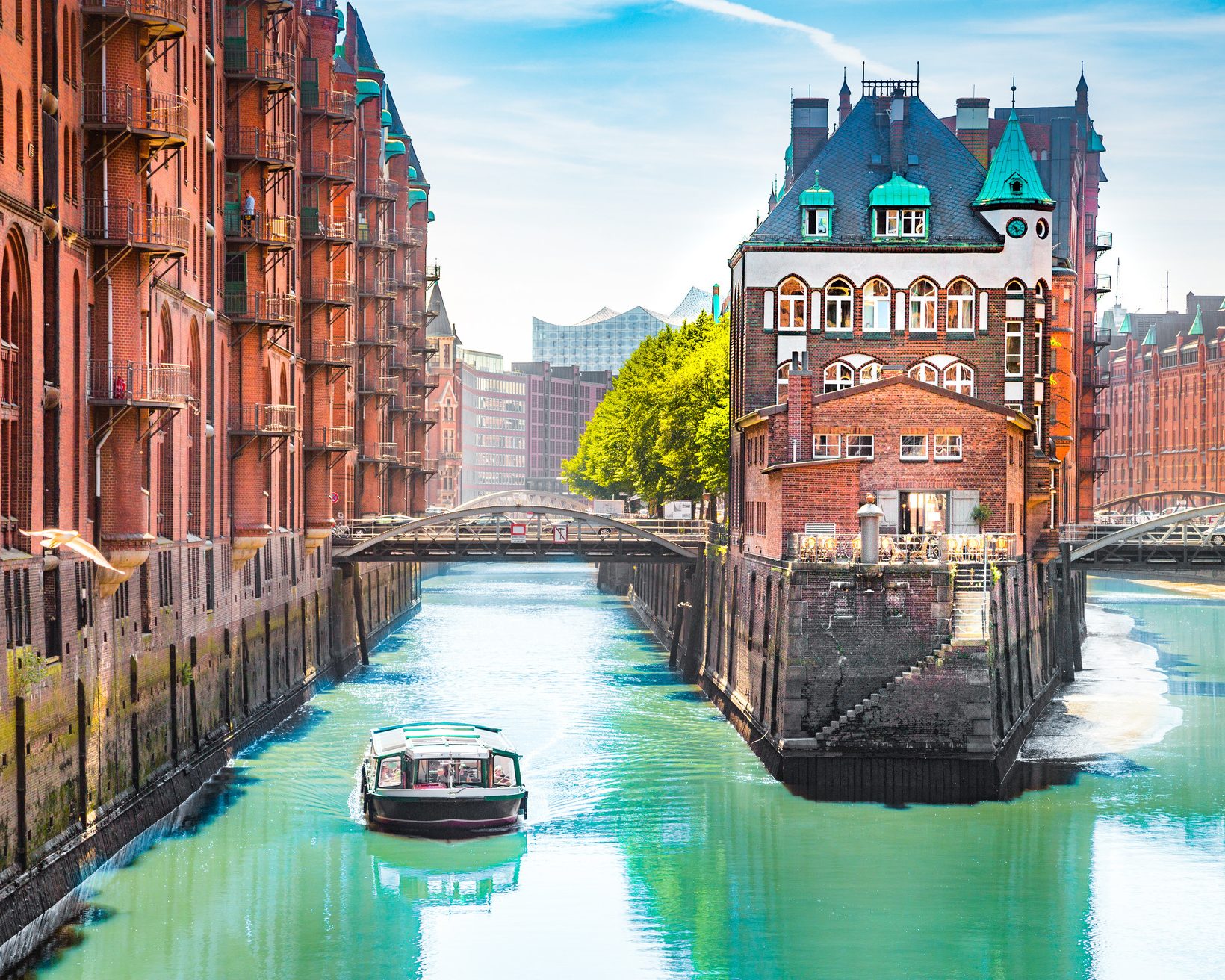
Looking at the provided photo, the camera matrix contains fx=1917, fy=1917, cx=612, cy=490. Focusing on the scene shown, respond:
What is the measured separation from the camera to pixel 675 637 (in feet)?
288

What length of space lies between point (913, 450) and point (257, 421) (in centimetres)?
2254

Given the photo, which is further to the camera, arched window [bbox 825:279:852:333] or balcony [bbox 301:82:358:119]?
balcony [bbox 301:82:358:119]

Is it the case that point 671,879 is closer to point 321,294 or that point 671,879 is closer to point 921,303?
point 921,303

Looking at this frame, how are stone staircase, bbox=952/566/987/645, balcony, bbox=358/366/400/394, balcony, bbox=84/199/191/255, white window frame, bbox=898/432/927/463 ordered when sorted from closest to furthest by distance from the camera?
balcony, bbox=84/199/191/255, stone staircase, bbox=952/566/987/645, white window frame, bbox=898/432/927/463, balcony, bbox=358/366/400/394

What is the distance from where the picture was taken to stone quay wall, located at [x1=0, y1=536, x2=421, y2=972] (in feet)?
117


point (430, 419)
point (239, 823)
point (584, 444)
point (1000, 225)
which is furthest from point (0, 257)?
point (584, 444)

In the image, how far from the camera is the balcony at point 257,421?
213 ft

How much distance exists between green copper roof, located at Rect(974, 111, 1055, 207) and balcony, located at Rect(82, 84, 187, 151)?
A: 33148mm

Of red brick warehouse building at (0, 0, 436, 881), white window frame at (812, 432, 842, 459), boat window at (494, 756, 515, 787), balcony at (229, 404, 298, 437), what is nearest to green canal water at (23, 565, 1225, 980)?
boat window at (494, 756, 515, 787)

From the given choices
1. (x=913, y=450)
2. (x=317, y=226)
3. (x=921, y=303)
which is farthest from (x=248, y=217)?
(x=913, y=450)

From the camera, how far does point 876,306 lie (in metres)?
69.4

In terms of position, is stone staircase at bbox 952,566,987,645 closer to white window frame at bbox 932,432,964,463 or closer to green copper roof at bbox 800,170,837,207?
white window frame at bbox 932,432,964,463

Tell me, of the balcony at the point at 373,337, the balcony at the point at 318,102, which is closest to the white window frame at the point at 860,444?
the balcony at the point at 318,102

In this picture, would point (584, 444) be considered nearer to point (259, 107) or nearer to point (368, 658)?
point (368, 658)
